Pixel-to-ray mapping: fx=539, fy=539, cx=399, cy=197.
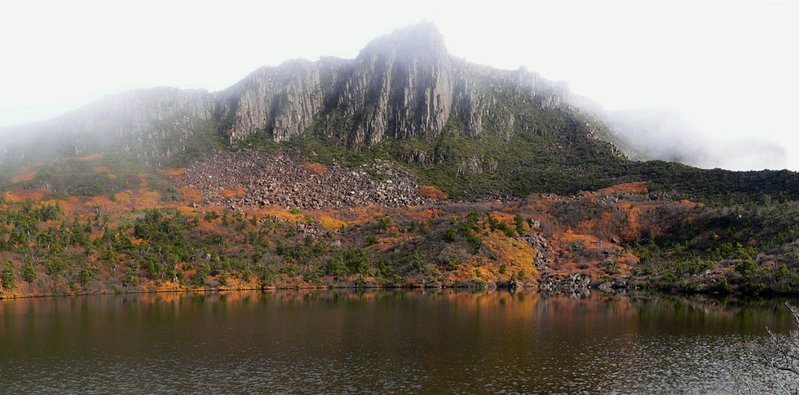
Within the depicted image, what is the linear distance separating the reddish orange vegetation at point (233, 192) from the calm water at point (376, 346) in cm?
8204

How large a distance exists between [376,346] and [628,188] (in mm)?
142356

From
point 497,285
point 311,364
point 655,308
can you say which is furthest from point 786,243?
point 311,364

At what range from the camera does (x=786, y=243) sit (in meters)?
110

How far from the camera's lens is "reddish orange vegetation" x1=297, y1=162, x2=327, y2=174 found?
19138 cm

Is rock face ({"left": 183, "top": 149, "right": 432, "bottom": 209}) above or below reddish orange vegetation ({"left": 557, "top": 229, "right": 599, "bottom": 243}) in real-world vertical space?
above

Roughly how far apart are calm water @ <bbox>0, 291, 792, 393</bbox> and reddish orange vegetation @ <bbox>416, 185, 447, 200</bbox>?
94791 millimetres

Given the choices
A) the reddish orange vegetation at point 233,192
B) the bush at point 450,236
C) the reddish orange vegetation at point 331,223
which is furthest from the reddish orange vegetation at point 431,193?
the reddish orange vegetation at point 233,192

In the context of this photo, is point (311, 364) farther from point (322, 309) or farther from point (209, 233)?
point (209, 233)

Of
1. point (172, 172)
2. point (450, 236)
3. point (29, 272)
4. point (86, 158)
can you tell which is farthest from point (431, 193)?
point (86, 158)

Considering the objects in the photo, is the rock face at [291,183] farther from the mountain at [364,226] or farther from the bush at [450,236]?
the bush at [450,236]

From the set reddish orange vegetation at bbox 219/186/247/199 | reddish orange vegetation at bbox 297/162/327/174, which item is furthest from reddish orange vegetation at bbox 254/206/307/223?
reddish orange vegetation at bbox 297/162/327/174

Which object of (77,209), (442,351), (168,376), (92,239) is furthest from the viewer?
(77,209)

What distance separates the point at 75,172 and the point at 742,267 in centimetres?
18356

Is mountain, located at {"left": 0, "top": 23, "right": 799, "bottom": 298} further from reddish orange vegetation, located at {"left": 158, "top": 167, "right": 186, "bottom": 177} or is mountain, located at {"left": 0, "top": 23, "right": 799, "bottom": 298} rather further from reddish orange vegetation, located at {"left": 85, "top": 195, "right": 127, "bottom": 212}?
reddish orange vegetation, located at {"left": 158, "top": 167, "right": 186, "bottom": 177}
